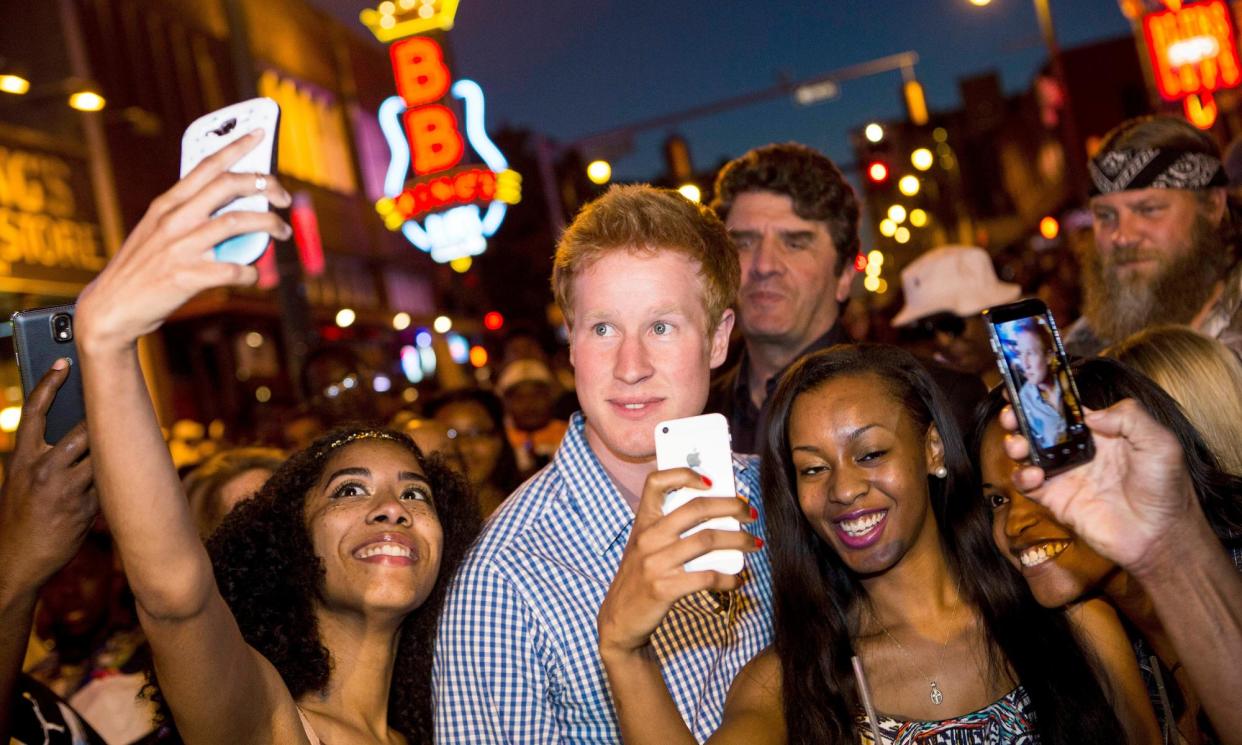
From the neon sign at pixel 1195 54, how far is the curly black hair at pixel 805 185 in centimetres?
1819

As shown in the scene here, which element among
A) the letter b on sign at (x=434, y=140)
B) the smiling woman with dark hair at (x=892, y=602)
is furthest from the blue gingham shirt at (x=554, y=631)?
the letter b on sign at (x=434, y=140)

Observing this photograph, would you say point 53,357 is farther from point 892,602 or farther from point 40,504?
point 892,602

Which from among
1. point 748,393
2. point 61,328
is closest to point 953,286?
point 748,393

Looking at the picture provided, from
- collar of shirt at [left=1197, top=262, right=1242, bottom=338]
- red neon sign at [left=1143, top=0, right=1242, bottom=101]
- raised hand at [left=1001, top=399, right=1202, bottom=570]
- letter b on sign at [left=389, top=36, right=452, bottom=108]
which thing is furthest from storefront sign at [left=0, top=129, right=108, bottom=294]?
red neon sign at [left=1143, top=0, right=1242, bottom=101]

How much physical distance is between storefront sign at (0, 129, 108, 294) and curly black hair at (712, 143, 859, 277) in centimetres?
1097

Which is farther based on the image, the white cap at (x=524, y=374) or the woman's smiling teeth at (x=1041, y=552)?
the white cap at (x=524, y=374)

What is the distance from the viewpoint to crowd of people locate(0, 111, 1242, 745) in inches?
87.7

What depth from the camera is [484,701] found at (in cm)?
290

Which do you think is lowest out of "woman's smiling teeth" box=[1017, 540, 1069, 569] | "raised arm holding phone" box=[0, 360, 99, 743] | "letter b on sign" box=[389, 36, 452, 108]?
"woman's smiling teeth" box=[1017, 540, 1069, 569]

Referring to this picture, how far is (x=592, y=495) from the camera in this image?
3217 mm

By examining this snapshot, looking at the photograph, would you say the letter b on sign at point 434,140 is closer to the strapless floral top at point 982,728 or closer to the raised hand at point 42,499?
the raised hand at point 42,499

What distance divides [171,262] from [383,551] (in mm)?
1528

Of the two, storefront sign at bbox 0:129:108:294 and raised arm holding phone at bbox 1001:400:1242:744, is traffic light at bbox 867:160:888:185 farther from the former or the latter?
raised arm holding phone at bbox 1001:400:1242:744

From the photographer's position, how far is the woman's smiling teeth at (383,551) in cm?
335
